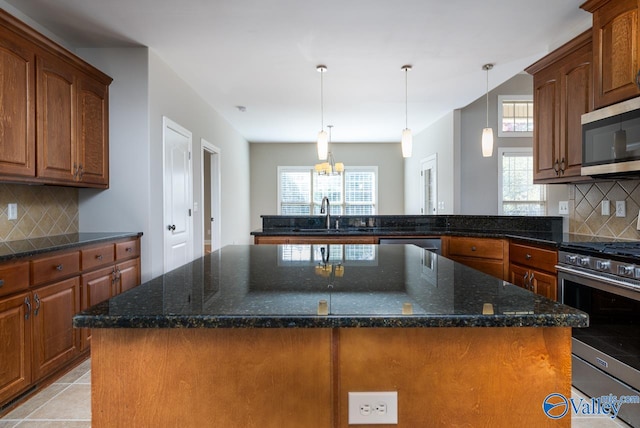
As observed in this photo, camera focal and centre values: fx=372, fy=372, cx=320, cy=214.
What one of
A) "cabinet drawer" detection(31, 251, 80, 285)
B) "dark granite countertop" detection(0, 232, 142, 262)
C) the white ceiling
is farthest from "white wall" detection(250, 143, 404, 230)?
"cabinet drawer" detection(31, 251, 80, 285)

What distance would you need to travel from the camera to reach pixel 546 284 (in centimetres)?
258

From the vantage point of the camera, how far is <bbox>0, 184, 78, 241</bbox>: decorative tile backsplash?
2.52 metres

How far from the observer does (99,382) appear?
0.90m

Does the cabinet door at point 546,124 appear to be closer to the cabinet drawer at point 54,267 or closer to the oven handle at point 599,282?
the oven handle at point 599,282

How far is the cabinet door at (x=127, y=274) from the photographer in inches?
114

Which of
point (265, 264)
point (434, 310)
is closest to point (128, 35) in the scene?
point (265, 264)

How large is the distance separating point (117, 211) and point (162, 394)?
272 cm

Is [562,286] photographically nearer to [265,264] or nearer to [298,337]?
[265,264]

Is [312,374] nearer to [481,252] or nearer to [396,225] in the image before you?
[481,252]

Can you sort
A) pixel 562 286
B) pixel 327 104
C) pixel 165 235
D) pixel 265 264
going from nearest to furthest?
pixel 265 264 < pixel 562 286 < pixel 165 235 < pixel 327 104

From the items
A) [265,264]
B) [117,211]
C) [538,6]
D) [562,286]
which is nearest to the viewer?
[265,264]

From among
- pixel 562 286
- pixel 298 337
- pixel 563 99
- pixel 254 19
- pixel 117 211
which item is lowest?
pixel 562 286

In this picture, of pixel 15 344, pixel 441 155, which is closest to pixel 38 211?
pixel 15 344

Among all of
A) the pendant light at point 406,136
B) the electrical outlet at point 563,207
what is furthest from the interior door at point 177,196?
the electrical outlet at point 563,207
